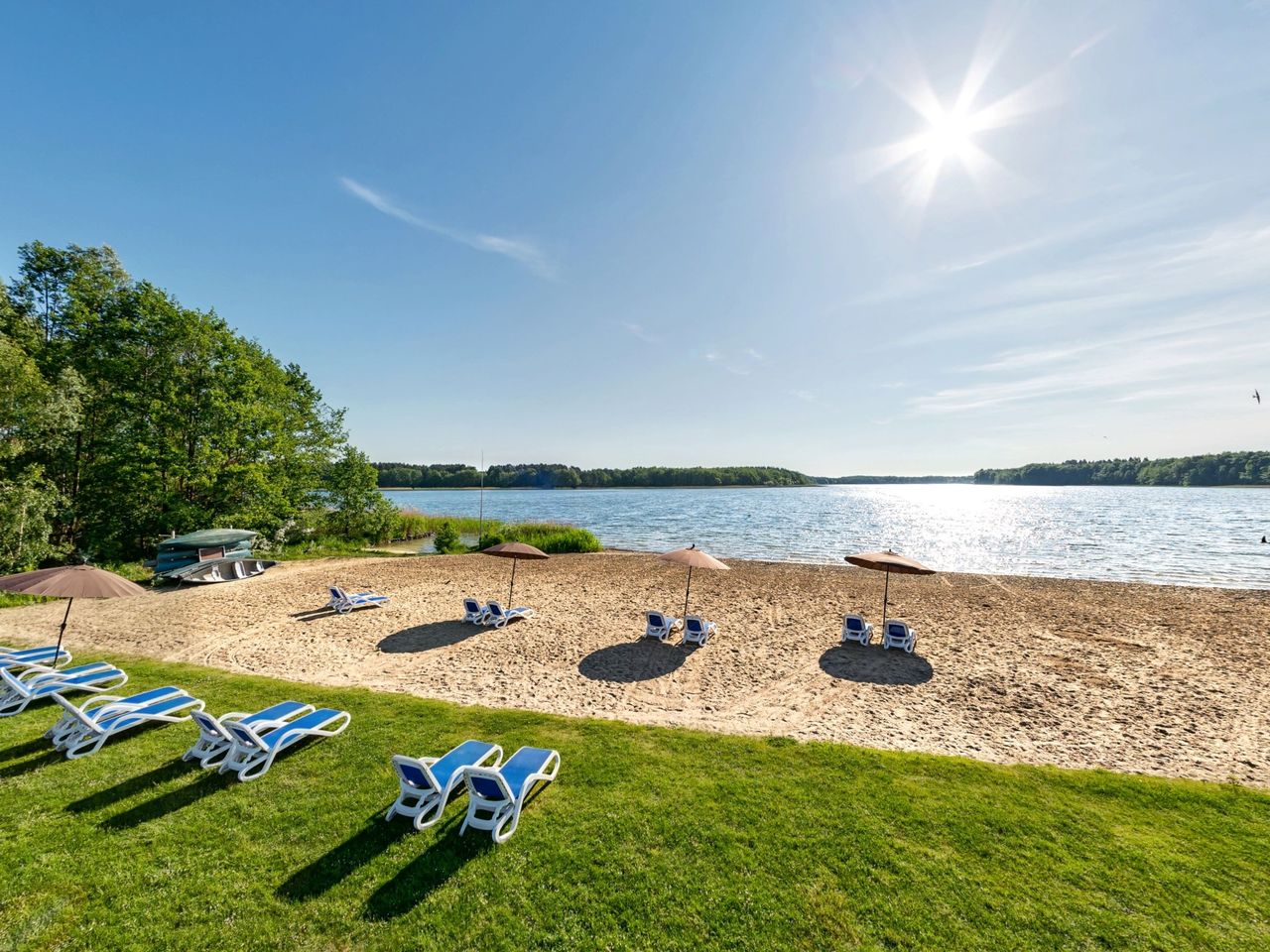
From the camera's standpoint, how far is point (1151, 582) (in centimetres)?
2150

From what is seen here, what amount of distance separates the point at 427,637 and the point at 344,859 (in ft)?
26.6

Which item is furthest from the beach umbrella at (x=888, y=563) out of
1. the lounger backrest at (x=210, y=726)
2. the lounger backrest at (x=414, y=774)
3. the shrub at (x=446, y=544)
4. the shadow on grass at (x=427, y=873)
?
the shrub at (x=446, y=544)

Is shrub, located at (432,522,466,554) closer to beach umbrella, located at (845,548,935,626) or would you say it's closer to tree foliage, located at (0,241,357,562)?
tree foliage, located at (0,241,357,562)

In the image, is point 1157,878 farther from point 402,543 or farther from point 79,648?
point 402,543

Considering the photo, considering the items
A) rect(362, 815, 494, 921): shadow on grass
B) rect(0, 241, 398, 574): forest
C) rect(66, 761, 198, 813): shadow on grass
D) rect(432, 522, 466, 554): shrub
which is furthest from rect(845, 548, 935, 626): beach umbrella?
rect(0, 241, 398, 574): forest

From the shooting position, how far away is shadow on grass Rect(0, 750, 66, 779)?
5676 millimetres

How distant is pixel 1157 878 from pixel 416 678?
10.2 m

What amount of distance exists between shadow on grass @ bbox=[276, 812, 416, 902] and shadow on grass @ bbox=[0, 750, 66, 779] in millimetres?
4537

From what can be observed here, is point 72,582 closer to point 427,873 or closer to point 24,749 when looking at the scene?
point 24,749

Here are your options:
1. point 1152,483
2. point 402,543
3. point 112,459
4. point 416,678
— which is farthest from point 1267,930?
point 1152,483

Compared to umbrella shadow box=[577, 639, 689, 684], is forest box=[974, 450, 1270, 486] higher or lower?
higher

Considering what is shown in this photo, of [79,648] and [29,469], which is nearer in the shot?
[79,648]

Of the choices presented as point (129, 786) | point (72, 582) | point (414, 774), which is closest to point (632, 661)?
point (414, 774)

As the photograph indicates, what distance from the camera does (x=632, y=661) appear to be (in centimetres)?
1058
